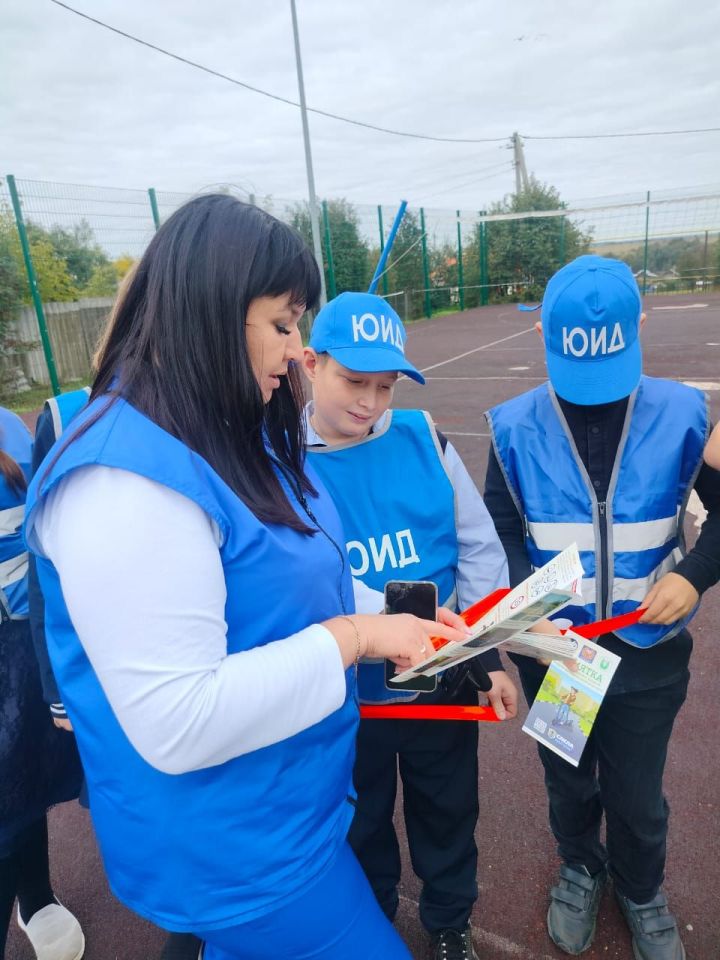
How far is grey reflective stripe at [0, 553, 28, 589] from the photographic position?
1780 mm

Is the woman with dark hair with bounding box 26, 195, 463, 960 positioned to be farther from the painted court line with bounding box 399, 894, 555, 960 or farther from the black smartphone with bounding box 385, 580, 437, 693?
the painted court line with bounding box 399, 894, 555, 960

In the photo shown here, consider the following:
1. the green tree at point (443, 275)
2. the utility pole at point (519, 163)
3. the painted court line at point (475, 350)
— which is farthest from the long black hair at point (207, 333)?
the utility pole at point (519, 163)

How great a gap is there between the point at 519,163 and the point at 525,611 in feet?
119

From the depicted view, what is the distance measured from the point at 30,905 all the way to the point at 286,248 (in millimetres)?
2170

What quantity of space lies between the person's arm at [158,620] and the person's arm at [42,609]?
0.64 meters

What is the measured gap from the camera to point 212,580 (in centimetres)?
92

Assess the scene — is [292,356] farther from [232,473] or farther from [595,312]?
[595,312]

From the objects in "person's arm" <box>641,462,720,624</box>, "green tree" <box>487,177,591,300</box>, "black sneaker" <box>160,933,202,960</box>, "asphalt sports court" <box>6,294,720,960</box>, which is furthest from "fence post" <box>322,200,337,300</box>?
"black sneaker" <box>160,933,202,960</box>

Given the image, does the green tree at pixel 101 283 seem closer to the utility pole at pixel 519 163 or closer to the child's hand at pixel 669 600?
the child's hand at pixel 669 600

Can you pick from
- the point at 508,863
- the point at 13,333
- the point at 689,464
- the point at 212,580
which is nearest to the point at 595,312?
the point at 689,464

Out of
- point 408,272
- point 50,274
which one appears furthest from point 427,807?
point 408,272

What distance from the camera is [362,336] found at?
→ 5.84 ft

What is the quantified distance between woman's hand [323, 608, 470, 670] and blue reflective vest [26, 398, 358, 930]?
59 mm

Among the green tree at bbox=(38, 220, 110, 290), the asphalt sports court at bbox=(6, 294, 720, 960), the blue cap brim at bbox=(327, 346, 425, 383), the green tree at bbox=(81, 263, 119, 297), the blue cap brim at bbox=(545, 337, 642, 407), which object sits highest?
the green tree at bbox=(38, 220, 110, 290)
